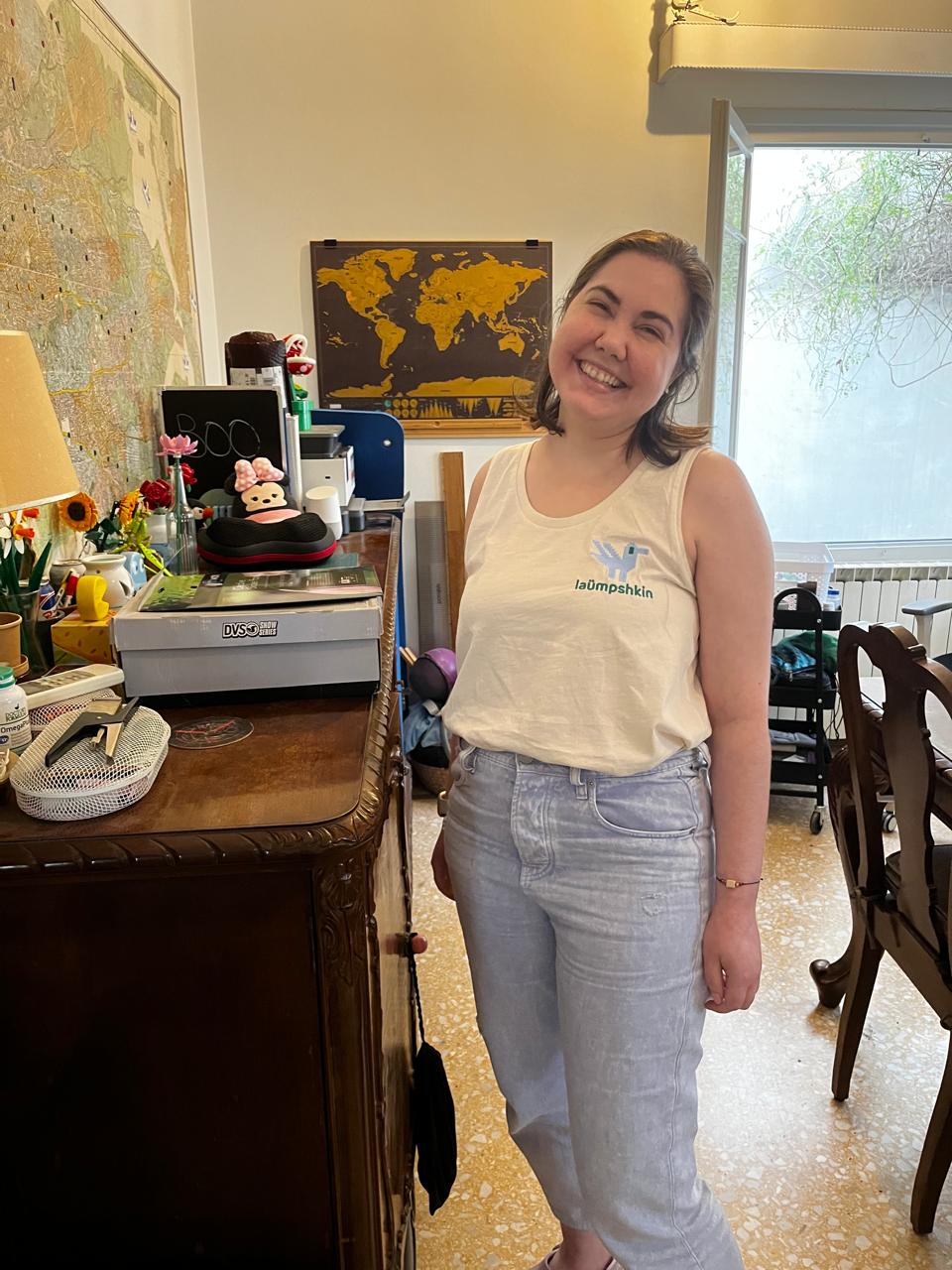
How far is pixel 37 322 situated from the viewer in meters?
1.49

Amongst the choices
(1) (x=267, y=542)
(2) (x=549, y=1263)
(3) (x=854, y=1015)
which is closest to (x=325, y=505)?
(1) (x=267, y=542)

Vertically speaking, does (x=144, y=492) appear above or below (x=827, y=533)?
above

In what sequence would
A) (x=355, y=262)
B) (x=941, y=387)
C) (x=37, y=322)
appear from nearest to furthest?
(x=37, y=322)
(x=355, y=262)
(x=941, y=387)

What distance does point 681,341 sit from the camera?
1.08 m

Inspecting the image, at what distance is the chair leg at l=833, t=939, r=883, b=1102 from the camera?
183 cm

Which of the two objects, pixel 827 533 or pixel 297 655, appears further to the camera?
pixel 827 533

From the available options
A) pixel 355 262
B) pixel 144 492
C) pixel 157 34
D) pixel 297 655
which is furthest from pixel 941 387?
pixel 297 655

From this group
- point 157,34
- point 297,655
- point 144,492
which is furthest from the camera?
point 157,34

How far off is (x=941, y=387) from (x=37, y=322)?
3435mm

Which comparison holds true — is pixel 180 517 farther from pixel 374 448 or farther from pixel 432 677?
pixel 432 677

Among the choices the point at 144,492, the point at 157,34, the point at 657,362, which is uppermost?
the point at 157,34

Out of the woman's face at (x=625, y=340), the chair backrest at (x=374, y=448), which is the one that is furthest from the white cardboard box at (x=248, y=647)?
the chair backrest at (x=374, y=448)

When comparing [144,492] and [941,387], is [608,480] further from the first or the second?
[941,387]

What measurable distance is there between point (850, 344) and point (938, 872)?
101 inches
